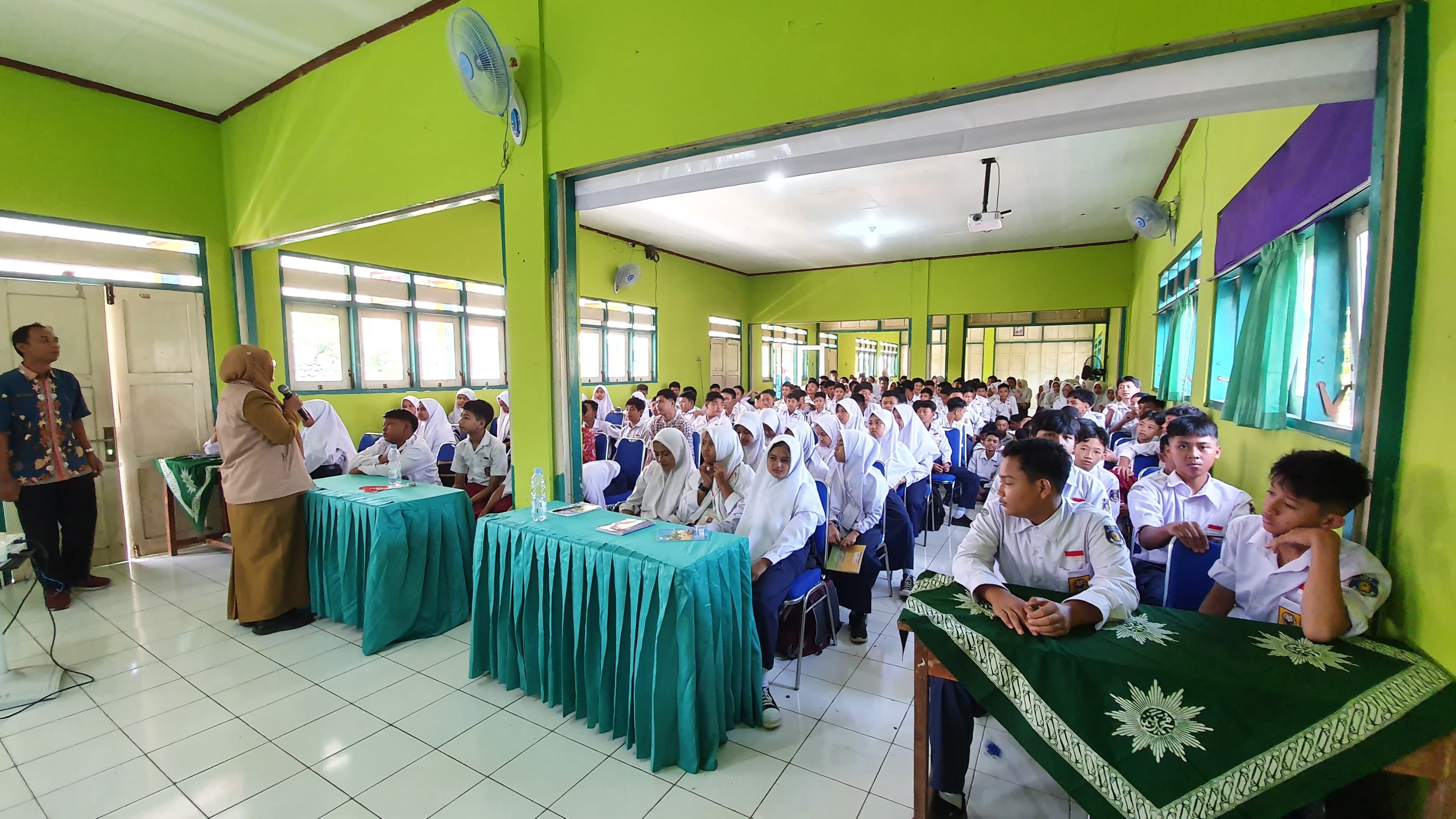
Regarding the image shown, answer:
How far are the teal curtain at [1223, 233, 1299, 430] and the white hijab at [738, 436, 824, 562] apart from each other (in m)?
2.30

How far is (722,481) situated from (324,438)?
4030mm

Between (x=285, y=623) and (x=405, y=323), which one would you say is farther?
(x=405, y=323)

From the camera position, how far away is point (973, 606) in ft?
5.48

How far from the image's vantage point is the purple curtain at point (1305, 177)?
2.01 meters

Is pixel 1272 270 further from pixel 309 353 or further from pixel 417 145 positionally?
pixel 309 353

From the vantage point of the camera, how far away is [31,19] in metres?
3.46

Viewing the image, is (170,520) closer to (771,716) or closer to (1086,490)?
(771,716)

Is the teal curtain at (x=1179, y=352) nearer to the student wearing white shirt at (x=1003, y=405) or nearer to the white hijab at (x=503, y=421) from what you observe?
the student wearing white shirt at (x=1003, y=405)

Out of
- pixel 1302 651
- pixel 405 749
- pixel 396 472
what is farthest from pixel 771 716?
pixel 396 472

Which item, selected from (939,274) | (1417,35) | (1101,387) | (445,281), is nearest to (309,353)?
(445,281)

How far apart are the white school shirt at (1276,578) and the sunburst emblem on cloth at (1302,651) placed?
108 millimetres

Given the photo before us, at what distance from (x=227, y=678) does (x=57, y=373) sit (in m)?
2.77

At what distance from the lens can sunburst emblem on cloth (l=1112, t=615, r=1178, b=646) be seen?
1.48 m

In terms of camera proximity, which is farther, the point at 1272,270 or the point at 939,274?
the point at 939,274
